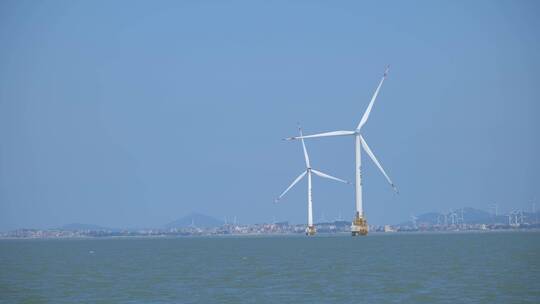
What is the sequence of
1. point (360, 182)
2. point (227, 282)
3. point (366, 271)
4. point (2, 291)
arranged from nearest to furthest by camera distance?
point (2, 291), point (227, 282), point (366, 271), point (360, 182)

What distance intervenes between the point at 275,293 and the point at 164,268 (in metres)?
31.4

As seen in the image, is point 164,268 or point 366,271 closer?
point 366,271

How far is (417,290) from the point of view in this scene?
58.2 m

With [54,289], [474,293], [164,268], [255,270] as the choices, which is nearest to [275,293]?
[474,293]

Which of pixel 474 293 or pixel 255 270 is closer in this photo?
pixel 474 293

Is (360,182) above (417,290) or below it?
above

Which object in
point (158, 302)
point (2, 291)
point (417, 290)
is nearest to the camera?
point (158, 302)

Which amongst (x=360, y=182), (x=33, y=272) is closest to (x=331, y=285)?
(x=33, y=272)

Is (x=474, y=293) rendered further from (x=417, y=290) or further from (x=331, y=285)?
(x=331, y=285)

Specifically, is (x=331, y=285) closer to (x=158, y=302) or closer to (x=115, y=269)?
(x=158, y=302)

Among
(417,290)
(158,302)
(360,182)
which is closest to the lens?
(158,302)

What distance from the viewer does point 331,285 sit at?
63719 millimetres

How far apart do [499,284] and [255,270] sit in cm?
2618

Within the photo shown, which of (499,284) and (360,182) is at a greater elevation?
(360,182)
